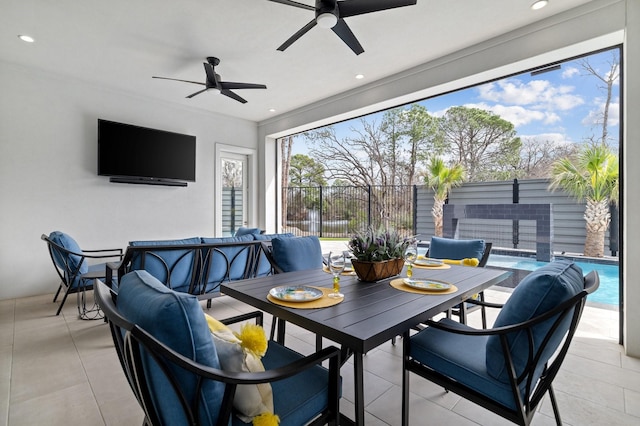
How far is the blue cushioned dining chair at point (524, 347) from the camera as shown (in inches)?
43.8

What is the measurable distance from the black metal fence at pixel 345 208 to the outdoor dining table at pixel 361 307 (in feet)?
14.0

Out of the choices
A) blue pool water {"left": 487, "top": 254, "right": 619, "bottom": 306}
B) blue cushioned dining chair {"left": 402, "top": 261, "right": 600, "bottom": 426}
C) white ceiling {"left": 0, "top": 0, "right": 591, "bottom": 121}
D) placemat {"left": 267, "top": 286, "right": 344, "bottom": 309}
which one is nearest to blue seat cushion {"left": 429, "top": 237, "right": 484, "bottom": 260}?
blue cushioned dining chair {"left": 402, "top": 261, "right": 600, "bottom": 426}

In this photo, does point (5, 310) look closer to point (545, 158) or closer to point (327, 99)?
point (327, 99)

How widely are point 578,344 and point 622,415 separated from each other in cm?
103

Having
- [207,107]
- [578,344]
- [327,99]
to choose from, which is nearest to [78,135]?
[207,107]

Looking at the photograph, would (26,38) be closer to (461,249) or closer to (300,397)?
(300,397)

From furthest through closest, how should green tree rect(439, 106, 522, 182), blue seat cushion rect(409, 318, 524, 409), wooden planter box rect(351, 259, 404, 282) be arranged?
green tree rect(439, 106, 522, 182) → wooden planter box rect(351, 259, 404, 282) → blue seat cushion rect(409, 318, 524, 409)

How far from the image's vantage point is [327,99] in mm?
4992

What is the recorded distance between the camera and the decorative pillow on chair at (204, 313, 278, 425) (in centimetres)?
95

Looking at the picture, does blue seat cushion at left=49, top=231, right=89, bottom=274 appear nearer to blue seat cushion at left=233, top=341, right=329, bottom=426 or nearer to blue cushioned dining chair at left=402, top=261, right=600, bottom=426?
blue seat cushion at left=233, top=341, right=329, bottom=426

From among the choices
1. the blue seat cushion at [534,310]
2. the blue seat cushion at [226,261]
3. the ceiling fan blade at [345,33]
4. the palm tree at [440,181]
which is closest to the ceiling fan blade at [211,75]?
the ceiling fan blade at [345,33]

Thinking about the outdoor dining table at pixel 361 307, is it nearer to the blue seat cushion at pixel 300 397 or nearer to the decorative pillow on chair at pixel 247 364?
the blue seat cushion at pixel 300 397

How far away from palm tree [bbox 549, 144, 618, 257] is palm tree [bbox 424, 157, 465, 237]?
1.41 metres

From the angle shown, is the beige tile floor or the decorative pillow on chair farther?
the beige tile floor
